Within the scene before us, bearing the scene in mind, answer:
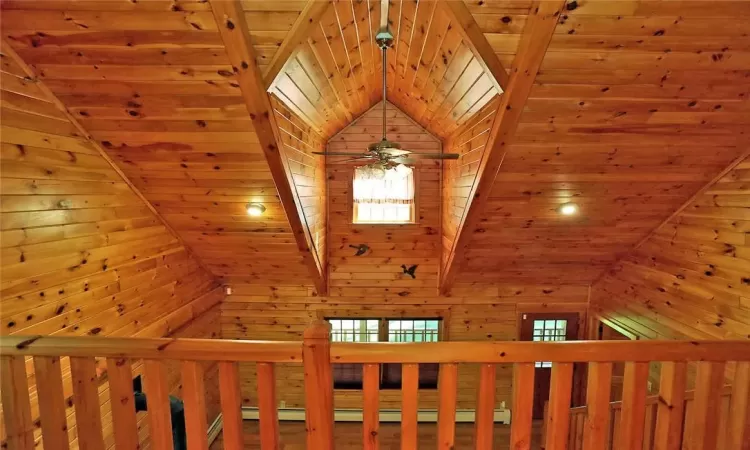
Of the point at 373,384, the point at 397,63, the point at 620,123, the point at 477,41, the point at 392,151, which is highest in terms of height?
the point at 397,63

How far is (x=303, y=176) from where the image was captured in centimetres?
346

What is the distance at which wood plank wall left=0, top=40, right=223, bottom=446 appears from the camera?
6.66 feet

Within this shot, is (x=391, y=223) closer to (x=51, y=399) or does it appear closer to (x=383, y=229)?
(x=383, y=229)

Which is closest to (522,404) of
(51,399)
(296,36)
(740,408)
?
(740,408)

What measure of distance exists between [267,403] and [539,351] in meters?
0.93

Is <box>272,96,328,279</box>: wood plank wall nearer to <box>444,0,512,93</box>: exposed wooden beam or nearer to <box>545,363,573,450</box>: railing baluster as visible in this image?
<box>444,0,512,93</box>: exposed wooden beam

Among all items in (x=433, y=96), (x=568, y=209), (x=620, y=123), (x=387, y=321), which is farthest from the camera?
(x=387, y=321)

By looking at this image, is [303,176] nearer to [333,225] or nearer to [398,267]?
[333,225]

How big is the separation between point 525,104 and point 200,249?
143 inches

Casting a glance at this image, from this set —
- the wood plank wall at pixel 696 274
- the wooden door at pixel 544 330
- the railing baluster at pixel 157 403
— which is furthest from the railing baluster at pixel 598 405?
the wooden door at pixel 544 330

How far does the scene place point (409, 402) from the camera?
122 cm

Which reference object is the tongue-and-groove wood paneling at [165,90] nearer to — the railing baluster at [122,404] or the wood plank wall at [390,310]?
the railing baluster at [122,404]

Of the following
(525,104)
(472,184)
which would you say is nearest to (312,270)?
(472,184)

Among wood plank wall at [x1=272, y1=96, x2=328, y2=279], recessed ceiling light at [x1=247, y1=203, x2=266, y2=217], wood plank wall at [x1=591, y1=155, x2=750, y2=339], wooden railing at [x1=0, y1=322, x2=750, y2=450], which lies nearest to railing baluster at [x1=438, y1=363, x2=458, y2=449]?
wooden railing at [x1=0, y1=322, x2=750, y2=450]
